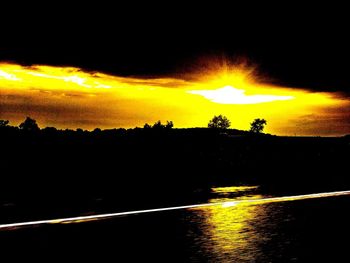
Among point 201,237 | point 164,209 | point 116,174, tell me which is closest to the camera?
point 201,237

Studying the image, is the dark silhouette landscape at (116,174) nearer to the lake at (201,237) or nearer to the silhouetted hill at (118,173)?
the silhouetted hill at (118,173)

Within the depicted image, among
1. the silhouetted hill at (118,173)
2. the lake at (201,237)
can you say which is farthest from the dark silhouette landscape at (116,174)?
the lake at (201,237)

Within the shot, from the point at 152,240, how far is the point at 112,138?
26500mm

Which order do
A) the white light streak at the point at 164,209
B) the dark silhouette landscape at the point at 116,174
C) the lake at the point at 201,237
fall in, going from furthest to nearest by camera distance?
the dark silhouette landscape at the point at 116,174 → the white light streak at the point at 164,209 → the lake at the point at 201,237

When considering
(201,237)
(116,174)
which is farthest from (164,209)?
(116,174)

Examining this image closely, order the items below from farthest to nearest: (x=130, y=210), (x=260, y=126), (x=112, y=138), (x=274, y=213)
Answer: (x=260, y=126) → (x=112, y=138) → (x=130, y=210) → (x=274, y=213)

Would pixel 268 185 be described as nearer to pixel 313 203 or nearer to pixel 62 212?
pixel 313 203

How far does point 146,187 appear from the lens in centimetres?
1219

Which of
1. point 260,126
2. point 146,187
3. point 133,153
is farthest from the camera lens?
point 260,126

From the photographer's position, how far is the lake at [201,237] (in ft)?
17.6

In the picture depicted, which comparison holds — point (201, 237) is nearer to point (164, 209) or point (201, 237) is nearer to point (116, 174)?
point (164, 209)

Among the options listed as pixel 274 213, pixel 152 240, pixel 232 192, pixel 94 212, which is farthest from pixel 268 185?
pixel 152 240

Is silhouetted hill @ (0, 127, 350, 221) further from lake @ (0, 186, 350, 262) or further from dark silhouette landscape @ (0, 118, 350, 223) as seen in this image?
lake @ (0, 186, 350, 262)

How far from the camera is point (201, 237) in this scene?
6.22 m
